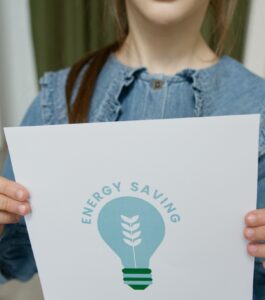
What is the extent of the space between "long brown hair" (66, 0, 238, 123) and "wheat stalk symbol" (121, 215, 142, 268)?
0.21 metres

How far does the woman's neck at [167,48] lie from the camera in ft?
1.91

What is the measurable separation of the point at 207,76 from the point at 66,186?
300 millimetres

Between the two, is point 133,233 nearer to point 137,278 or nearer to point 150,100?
point 137,278

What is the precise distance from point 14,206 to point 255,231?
0.29 m

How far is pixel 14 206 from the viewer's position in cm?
45

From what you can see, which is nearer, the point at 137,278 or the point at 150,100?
the point at 137,278

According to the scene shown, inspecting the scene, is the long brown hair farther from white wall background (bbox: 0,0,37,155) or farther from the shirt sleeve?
white wall background (bbox: 0,0,37,155)

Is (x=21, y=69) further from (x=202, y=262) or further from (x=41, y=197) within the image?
(x=202, y=262)

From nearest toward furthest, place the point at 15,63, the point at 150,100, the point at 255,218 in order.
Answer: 1. the point at 255,218
2. the point at 150,100
3. the point at 15,63

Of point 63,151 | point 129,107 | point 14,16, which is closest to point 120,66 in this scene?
point 129,107

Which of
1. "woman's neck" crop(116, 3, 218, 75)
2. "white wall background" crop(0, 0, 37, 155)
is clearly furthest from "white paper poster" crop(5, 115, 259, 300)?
"white wall background" crop(0, 0, 37, 155)

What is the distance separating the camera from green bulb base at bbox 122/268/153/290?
47 centimetres

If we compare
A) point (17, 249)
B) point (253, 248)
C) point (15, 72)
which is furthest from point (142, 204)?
point (15, 72)

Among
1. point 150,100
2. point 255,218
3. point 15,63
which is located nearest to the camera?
point 255,218
